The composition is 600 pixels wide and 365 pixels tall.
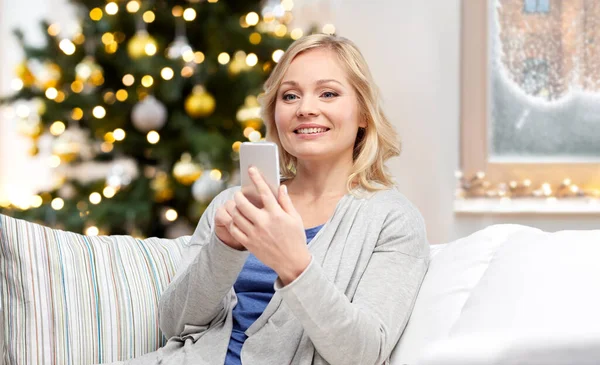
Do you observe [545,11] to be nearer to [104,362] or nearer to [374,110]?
[374,110]

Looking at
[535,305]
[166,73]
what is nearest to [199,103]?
[166,73]

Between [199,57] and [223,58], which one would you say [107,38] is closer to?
[199,57]

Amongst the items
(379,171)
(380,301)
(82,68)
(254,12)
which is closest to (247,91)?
(254,12)

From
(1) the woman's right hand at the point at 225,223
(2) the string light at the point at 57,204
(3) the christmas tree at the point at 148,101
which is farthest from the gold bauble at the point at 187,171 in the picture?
(1) the woman's right hand at the point at 225,223

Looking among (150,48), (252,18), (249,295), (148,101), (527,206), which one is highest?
(252,18)

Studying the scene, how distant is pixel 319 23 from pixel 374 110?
241 centimetres

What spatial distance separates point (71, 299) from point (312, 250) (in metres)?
0.53

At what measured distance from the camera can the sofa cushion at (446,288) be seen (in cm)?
126

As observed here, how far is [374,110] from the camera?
151 centimetres

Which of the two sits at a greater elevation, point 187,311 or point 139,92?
point 139,92

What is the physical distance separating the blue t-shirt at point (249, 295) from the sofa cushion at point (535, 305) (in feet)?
1.25

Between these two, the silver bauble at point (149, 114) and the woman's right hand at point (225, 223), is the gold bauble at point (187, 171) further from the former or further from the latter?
the woman's right hand at point (225, 223)

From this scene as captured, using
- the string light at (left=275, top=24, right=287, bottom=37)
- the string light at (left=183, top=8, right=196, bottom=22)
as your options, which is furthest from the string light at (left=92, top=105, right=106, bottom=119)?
the string light at (left=275, top=24, right=287, bottom=37)

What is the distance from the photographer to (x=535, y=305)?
40.9 inches
